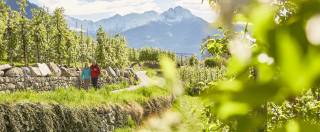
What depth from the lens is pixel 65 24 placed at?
68750 mm

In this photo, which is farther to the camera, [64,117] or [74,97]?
[74,97]

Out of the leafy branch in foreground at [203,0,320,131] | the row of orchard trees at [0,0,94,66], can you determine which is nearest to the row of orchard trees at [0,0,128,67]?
the row of orchard trees at [0,0,94,66]

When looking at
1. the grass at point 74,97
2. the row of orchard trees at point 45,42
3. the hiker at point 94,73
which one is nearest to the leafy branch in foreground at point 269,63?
the grass at point 74,97

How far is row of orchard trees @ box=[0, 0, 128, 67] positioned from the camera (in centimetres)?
5309

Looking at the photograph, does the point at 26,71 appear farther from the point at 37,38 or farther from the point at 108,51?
the point at 108,51

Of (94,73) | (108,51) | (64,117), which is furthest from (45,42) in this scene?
(64,117)

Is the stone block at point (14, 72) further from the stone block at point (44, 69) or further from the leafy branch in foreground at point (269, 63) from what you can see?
the leafy branch in foreground at point (269, 63)

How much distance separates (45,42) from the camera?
205ft

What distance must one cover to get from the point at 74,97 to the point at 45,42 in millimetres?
46845

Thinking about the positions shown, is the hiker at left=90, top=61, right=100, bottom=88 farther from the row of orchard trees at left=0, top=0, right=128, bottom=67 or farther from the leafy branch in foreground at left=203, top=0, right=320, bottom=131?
the leafy branch in foreground at left=203, top=0, right=320, bottom=131

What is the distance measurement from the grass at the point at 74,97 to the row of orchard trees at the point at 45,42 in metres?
19.2

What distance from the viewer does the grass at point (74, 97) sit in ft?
47.0

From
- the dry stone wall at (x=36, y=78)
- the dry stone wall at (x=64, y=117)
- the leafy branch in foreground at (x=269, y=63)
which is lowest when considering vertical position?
the dry stone wall at (x=64, y=117)

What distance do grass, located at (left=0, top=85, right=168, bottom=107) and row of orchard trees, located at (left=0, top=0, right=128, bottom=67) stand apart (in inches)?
756
